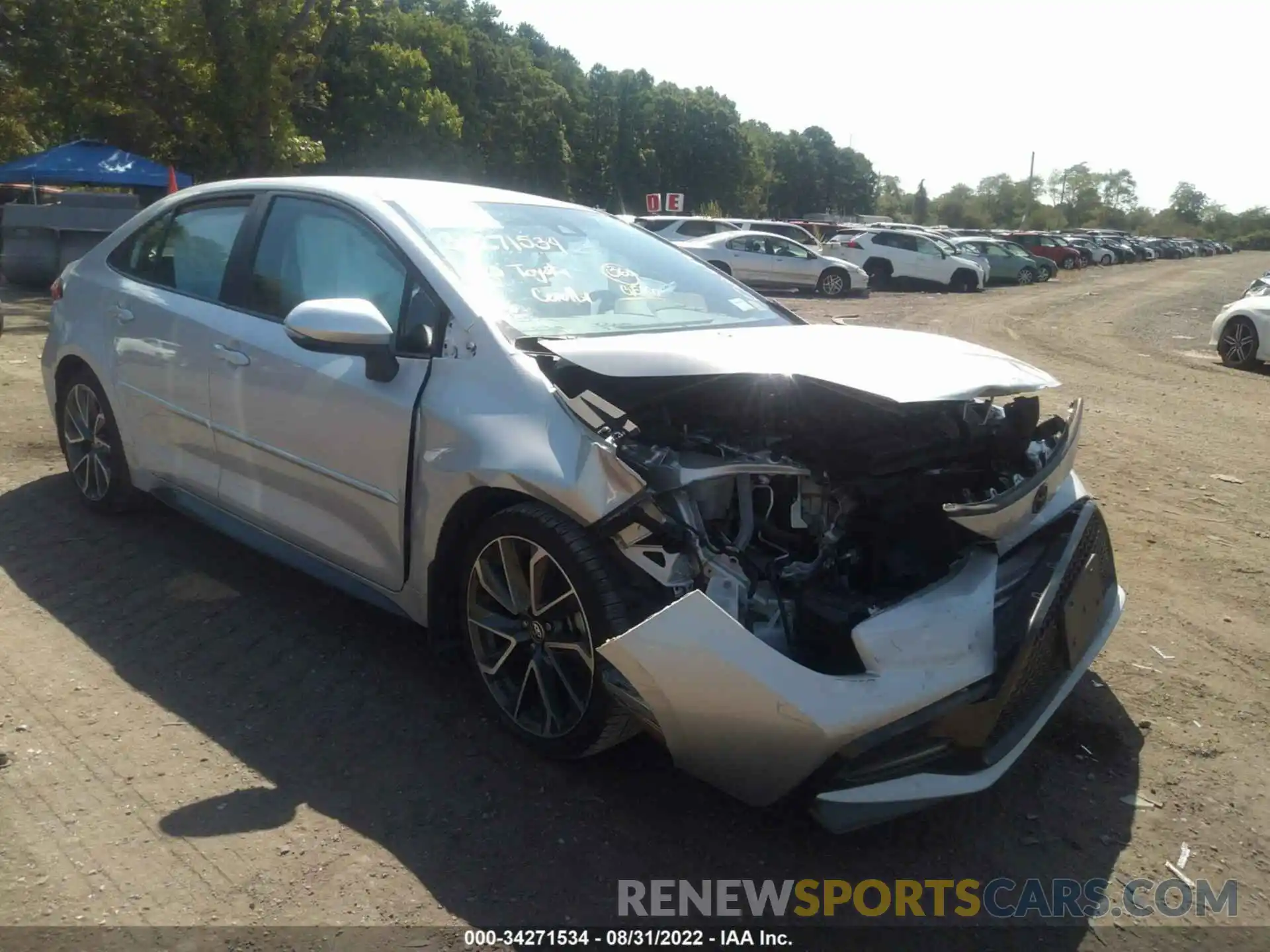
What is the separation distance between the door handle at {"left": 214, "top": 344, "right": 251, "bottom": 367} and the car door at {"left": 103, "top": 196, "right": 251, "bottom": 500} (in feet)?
0.21

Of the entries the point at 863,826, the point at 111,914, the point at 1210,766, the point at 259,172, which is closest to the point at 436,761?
the point at 111,914

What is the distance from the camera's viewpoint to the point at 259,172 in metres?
24.3

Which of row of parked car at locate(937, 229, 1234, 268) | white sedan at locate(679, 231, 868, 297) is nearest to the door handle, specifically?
white sedan at locate(679, 231, 868, 297)

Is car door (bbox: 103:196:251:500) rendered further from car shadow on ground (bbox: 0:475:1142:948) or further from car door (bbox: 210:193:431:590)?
car shadow on ground (bbox: 0:475:1142:948)

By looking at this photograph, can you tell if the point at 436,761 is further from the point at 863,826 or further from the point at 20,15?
the point at 20,15

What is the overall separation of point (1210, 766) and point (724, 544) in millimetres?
1798

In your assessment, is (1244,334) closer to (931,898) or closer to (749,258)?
(749,258)

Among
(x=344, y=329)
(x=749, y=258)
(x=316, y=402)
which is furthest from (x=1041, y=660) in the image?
(x=749, y=258)

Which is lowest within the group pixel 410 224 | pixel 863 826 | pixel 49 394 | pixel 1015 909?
pixel 1015 909

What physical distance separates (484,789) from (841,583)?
4.00ft

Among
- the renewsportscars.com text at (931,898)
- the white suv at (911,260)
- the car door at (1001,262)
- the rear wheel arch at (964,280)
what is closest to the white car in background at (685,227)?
the white suv at (911,260)

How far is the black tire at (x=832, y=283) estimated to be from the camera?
83.1 feet

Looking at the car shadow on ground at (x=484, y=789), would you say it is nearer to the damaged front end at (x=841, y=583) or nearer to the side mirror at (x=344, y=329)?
the damaged front end at (x=841, y=583)

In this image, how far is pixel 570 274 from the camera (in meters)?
3.99
